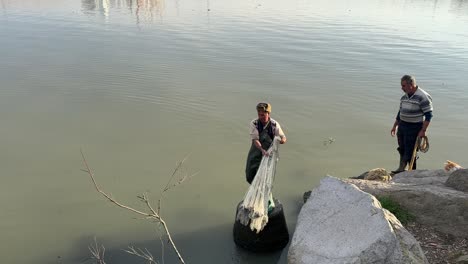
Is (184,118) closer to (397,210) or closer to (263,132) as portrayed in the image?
(263,132)

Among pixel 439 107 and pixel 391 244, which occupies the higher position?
pixel 391 244

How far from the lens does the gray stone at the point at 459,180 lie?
5992 millimetres

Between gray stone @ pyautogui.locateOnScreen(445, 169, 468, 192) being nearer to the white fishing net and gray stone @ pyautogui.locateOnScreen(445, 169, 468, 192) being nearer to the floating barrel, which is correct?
the floating barrel

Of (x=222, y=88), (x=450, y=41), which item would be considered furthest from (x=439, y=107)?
(x=450, y=41)

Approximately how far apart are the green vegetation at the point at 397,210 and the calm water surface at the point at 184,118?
5.99ft

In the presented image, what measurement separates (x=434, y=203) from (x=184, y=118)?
727cm

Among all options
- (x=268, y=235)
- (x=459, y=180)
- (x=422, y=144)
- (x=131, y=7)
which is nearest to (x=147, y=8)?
(x=131, y=7)

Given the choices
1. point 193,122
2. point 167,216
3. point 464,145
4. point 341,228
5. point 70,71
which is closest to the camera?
point 341,228

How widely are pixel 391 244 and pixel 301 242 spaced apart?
1.05 metres

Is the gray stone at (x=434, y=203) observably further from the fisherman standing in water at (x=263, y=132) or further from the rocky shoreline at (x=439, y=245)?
the fisherman standing in water at (x=263, y=132)

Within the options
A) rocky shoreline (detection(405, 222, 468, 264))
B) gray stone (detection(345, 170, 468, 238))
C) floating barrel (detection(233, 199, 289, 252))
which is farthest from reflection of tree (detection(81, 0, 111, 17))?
rocky shoreline (detection(405, 222, 468, 264))

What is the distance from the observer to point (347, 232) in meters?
4.62

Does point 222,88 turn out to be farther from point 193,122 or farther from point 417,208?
point 417,208

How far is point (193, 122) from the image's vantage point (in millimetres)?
11219
